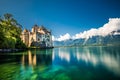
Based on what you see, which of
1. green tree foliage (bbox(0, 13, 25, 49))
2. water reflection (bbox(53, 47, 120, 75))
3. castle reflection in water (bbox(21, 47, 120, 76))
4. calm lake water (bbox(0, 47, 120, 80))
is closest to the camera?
calm lake water (bbox(0, 47, 120, 80))

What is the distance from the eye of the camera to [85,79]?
17.2m

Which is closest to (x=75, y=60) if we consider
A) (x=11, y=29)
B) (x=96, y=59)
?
(x=96, y=59)

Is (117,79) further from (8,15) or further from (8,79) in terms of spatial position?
(8,15)

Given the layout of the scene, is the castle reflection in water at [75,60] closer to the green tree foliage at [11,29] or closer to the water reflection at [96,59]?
the water reflection at [96,59]

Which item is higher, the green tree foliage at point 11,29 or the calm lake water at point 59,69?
the green tree foliage at point 11,29

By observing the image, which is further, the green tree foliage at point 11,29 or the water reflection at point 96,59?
the green tree foliage at point 11,29

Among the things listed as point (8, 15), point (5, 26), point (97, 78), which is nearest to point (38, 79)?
point (97, 78)

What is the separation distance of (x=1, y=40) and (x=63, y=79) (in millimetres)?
57395

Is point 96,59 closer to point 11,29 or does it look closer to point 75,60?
point 75,60

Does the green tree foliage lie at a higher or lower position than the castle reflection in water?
higher

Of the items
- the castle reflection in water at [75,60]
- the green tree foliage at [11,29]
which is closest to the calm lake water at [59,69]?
the castle reflection in water at [75,60]

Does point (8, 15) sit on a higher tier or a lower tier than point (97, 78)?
higher

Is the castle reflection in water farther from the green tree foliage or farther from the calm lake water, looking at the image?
the green tree foliage

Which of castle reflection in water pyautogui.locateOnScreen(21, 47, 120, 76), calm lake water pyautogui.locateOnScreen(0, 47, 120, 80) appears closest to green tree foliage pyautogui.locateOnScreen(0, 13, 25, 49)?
castle reflection in water pyautogui.locateOnScreen(21, 47, 120, 76)
